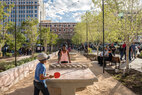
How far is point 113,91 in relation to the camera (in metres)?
5.20

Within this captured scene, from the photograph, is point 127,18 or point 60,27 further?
point 60,27

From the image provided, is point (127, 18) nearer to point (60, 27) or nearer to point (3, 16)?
point (3, 16)

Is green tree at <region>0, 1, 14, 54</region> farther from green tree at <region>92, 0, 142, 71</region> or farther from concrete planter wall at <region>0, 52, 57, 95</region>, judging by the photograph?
green tree at <region>92, 0, 142, 71</region>

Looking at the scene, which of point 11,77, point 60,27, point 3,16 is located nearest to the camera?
point 11,77

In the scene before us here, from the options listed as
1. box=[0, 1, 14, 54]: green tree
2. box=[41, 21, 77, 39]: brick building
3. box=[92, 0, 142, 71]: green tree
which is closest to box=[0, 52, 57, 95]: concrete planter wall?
box=[0, 1, 14, 54]: green tree

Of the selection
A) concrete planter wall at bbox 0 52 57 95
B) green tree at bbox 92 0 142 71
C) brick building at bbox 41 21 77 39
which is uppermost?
brick building at bbox 41 21 77 39

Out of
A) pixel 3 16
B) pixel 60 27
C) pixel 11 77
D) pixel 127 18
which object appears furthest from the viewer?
pixel 60 27

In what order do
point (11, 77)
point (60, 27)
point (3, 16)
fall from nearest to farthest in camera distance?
point (11, 77) < point (3, 16) < point (60, 27)

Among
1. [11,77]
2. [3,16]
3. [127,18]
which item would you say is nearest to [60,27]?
[3,16]

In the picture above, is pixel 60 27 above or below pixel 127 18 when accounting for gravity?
above

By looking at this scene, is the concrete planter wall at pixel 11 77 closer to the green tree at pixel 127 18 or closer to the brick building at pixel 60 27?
the green tree at pixel 127 18

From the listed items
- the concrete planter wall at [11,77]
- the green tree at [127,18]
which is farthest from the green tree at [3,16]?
the green tree at [127,18]

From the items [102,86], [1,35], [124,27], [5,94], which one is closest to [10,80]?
[5,94]

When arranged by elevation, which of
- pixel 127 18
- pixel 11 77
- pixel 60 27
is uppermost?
pixel 60 27
